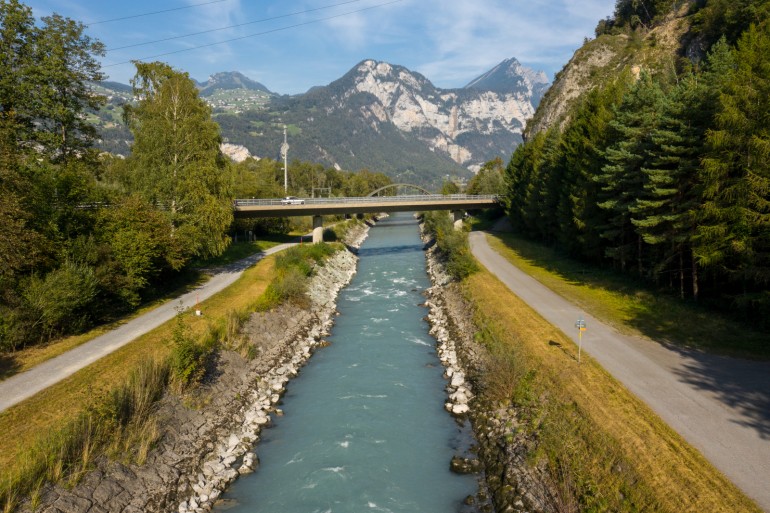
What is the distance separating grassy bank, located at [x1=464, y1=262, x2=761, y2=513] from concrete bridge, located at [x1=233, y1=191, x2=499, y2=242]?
40.2 meters

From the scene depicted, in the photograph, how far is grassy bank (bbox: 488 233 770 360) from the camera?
2225 cm

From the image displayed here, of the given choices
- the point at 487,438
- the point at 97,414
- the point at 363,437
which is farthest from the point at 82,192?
the point at 487,438

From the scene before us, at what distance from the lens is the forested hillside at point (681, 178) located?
829 inches

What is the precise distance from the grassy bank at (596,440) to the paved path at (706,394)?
629 mm

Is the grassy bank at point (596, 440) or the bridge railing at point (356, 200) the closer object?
the grassy bank at point (596, 440)

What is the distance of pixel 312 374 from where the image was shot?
1025 inches

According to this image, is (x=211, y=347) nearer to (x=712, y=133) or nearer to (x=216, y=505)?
(x=216, y=505)

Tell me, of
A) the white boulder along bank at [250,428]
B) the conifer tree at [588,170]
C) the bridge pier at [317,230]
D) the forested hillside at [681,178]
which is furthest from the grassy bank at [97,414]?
the bridge pier at [317,230]

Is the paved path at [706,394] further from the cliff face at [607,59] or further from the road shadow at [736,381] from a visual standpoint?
the cliff face at [607,59]

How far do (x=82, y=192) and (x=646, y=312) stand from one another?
38256 millimetres

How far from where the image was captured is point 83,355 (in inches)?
837

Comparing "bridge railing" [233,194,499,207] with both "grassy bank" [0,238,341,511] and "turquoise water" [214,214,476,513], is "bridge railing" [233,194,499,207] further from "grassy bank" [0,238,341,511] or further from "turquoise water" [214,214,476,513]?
"grassy bank" [0,238,341,511]

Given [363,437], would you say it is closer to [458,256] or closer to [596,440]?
[596,440]

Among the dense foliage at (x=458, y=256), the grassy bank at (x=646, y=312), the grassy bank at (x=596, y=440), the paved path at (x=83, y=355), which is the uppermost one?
the dense foliage at (x=458, y=256)
